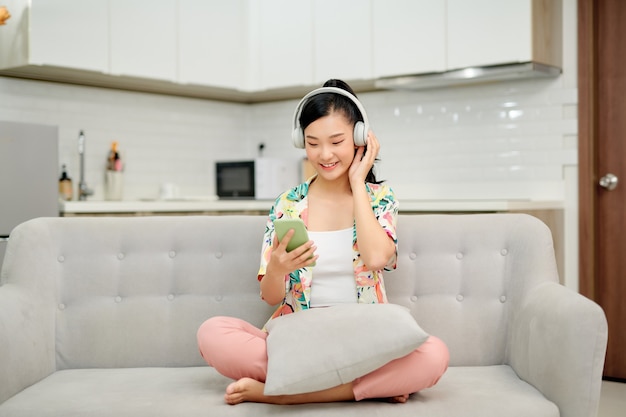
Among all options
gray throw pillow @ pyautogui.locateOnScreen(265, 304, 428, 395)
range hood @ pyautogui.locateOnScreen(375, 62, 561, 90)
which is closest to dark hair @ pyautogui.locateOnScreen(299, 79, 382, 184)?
gray throw pillow @ pyautogui.locateOnScreen(265, 304, 428, 395)

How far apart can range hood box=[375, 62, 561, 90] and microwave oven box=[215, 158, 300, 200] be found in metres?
0.84

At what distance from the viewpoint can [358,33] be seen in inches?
185

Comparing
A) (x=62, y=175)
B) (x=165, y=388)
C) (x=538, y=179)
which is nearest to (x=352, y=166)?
(x=165, y=388)

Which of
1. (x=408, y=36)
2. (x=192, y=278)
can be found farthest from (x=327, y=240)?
(x=408, y=36)

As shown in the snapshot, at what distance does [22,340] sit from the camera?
220 centimetres

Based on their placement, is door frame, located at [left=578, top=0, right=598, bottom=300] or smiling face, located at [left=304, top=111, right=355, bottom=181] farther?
door frame, located at [left=578, top=0, right=598, bottom=300]

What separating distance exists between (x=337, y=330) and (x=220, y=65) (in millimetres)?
3409

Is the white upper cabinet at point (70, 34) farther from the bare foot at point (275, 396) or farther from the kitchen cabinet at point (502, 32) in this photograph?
the bare foot at point (275, 396)

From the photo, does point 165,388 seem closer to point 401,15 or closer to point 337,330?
point 337,330

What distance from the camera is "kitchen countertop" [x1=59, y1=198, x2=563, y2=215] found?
3.87 metres

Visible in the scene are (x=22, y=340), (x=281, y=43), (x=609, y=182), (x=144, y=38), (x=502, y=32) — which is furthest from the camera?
(x=281, y=43)

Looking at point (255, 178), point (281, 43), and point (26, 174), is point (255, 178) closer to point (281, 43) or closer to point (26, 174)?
point (281, 43)

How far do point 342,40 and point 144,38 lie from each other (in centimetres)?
119

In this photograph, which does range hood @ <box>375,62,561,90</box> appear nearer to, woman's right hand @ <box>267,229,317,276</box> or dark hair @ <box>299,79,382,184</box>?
dark hair @ <box>299,79,382,184</box>
